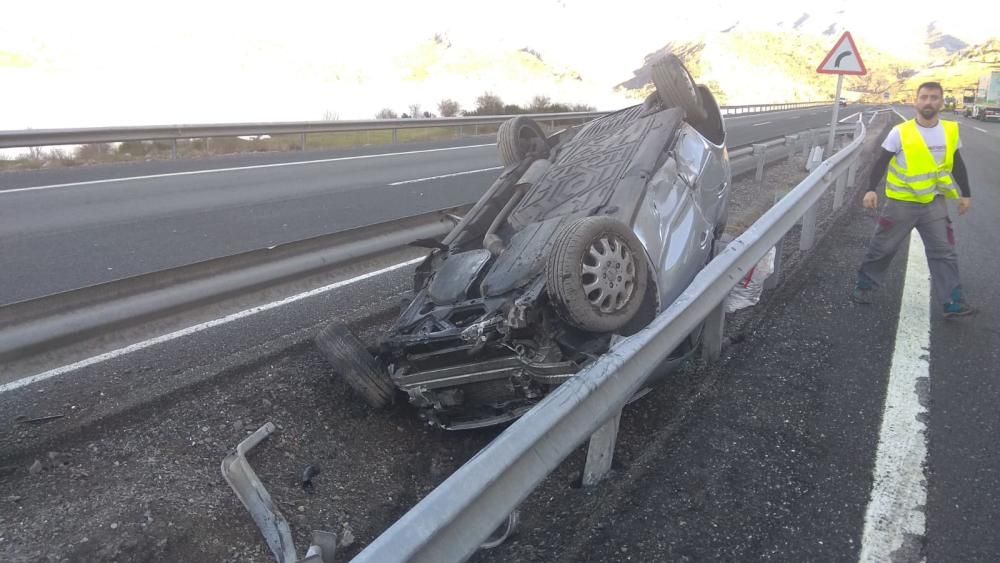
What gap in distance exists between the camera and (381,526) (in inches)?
A: 106

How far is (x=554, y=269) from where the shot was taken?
2822mm

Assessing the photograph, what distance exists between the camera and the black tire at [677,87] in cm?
461

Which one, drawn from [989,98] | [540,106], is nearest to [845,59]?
[540,106]

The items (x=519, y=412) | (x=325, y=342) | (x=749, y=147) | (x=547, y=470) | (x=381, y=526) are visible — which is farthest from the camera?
(x=749, y=147)

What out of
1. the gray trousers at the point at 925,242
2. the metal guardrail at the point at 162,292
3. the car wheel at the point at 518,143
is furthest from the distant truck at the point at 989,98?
the metal guardrail at the point at 162,292

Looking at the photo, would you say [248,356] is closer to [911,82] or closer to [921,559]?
[921,559]

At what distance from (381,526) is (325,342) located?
3.66 ft

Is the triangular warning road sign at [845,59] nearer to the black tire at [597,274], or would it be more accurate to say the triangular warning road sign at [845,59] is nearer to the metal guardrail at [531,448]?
the metal guardrail at [531,448]

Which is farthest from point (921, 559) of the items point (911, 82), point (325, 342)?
point (911, 82)

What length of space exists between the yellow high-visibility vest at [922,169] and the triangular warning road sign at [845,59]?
8.48 metres

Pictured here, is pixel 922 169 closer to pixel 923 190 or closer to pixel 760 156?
pixel 923 190

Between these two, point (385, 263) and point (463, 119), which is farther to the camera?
point (463, 119)

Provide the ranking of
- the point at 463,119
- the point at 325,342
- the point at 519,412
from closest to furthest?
1. the point at 519,412
2. the point at 325,342
3. the point at 463,119

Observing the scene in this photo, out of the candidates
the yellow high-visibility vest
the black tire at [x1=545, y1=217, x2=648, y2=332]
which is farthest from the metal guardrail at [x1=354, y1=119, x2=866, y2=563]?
the yellow high-visibility vest
